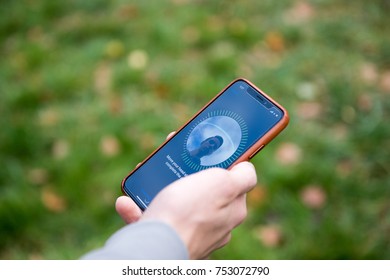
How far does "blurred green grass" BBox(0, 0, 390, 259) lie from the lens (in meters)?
2.00

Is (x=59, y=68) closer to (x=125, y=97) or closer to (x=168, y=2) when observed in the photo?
(x=125, y=97)

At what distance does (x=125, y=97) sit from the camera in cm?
252

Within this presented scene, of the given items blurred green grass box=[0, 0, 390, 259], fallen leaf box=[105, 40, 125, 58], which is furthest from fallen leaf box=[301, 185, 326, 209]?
fallen leaf box=[105, 40, 125, 58]

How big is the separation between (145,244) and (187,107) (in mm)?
1593

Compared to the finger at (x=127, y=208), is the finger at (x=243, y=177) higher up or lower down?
higher up

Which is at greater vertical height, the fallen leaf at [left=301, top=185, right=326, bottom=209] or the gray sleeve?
the gray sleeve

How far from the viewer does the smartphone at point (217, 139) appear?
131 centimetres

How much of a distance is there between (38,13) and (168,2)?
2.78 ft

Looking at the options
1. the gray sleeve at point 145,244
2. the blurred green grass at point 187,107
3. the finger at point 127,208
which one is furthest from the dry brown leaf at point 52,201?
the gray sleeve at point 145,244

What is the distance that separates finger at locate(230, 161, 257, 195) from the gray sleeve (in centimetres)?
25

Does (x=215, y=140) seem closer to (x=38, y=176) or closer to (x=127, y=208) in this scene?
(x=127, y=208)

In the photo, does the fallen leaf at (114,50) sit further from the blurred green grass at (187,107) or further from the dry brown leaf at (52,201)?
the dry brown leaf at (52,201)

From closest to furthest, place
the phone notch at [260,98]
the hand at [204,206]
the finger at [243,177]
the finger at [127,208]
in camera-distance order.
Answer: the hand at [204,206] < the finger at [243,177] < the finger at [127,208] < the phone notch at [260,98]

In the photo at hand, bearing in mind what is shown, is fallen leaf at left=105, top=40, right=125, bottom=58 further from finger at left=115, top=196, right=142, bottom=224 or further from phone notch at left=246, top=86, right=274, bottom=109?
finger at left=115, top=196, right=142, bottom=224
